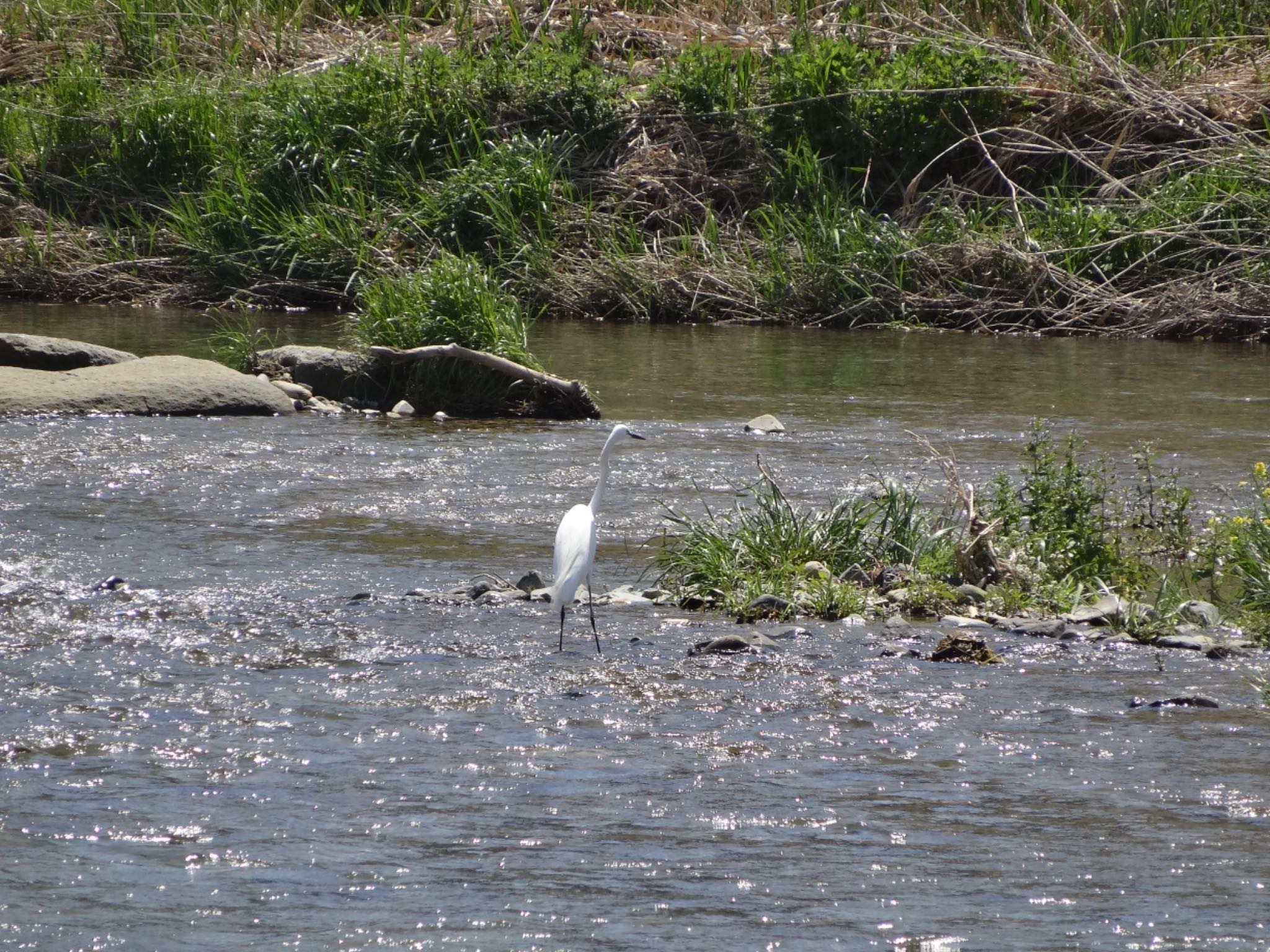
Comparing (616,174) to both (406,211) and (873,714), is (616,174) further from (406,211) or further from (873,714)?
(873,714)

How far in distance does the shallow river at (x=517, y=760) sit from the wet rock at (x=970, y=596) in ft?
1.87

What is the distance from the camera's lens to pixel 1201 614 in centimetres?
633

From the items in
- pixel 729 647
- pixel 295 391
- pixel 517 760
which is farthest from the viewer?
pixel 295 391

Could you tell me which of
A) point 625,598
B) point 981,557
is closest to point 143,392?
point 625,598

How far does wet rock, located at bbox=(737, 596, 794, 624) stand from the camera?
6332mm

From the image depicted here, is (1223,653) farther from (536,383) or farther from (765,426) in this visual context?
(536,383)

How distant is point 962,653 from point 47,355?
7.74 meters

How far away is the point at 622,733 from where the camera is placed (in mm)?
4832

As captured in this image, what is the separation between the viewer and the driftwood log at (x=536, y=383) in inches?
428

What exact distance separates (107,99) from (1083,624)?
625 inches

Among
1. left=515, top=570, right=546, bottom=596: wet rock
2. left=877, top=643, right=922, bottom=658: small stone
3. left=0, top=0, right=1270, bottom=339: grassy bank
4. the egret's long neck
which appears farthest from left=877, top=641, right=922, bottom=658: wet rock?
left=0, top=0, right=1270, bottom=339: grassy bank

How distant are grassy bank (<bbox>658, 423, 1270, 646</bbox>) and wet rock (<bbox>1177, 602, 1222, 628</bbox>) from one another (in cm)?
2

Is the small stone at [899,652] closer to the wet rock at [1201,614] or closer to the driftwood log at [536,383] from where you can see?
the wet rock at [1201,614]

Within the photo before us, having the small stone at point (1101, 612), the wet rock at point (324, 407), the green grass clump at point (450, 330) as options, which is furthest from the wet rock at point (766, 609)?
the wet rock at point (324, 407)
